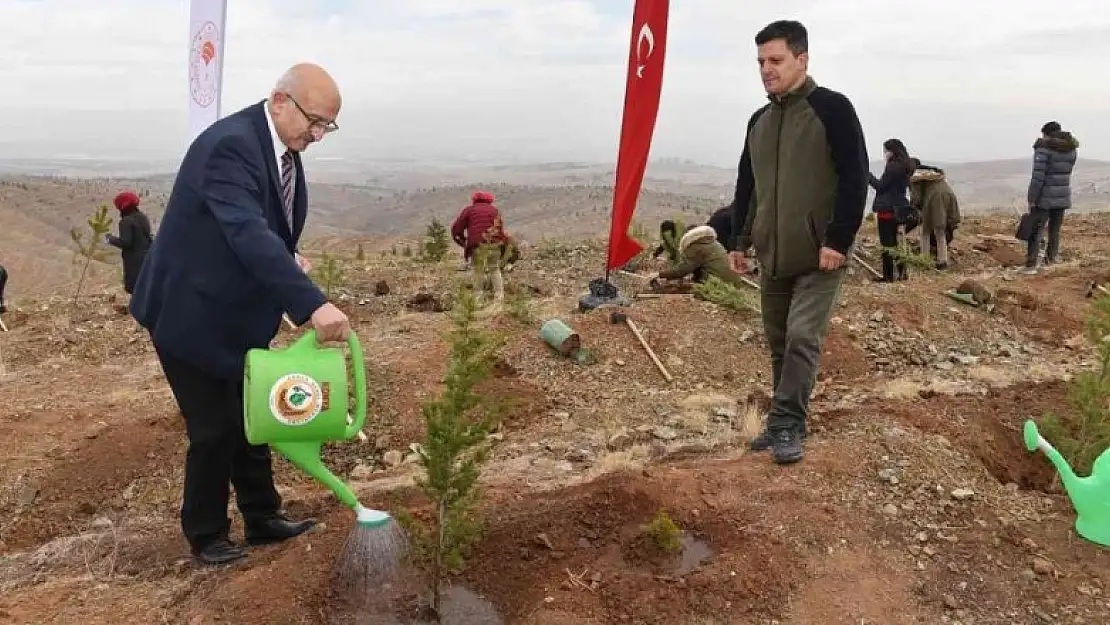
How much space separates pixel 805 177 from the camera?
3766 millimetres

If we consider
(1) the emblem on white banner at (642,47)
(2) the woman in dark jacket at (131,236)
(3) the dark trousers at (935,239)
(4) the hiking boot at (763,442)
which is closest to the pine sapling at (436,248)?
(2) the woman in dark jacket at (131,236)

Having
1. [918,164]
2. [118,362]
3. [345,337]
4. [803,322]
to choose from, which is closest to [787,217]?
[803,322]

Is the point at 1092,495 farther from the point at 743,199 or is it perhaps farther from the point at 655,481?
the point at 743,199

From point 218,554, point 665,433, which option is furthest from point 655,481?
point 218,554

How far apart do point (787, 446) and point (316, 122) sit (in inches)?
97.8

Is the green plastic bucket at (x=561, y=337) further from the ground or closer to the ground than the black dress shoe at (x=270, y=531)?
further from the ground

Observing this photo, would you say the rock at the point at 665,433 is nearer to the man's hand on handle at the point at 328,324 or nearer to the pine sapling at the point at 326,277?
the man's hand on handle at the point at 328,324

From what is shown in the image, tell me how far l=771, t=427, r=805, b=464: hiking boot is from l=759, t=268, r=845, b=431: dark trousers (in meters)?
0.04

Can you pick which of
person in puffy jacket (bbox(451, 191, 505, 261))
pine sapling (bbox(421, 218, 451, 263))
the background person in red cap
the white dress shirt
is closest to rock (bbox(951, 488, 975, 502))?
the white dress shirt

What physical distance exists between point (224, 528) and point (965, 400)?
13.5 ft

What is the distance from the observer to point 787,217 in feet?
12.6

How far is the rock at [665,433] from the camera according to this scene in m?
4.92

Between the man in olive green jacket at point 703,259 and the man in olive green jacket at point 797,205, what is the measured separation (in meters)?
3.45

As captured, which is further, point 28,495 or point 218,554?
point 28,495
